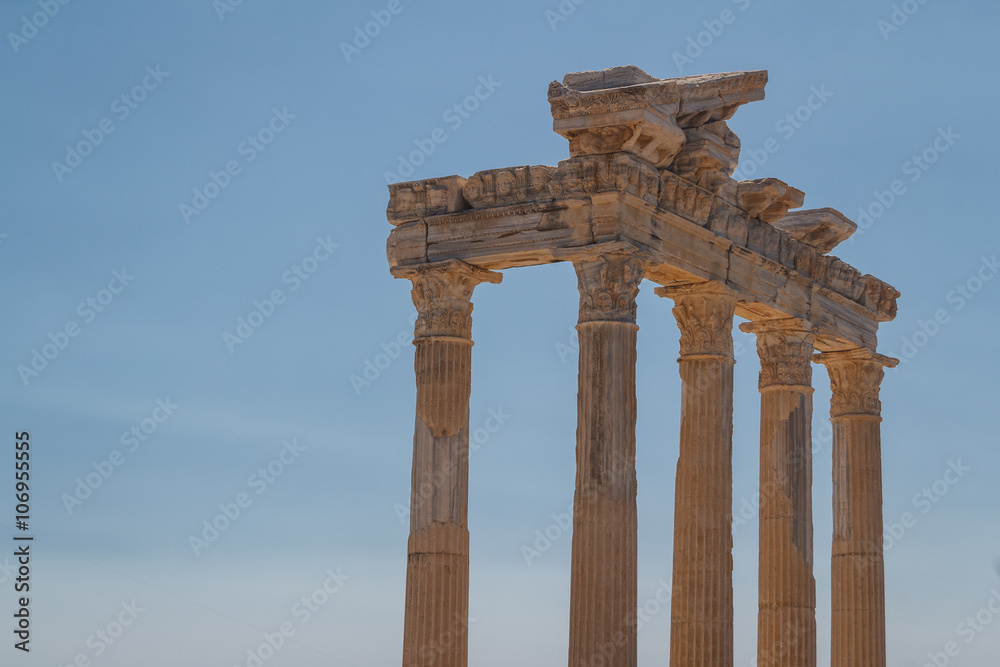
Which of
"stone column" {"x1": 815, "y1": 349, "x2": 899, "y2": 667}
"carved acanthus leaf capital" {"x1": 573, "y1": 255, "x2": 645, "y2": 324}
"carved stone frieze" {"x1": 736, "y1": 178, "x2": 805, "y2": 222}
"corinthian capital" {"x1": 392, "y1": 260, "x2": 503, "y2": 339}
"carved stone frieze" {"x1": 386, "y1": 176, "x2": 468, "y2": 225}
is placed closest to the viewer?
"carved acanthus leaf capital" {"x1": 573, "y1": 255, "x2": 645, "y2": 324}

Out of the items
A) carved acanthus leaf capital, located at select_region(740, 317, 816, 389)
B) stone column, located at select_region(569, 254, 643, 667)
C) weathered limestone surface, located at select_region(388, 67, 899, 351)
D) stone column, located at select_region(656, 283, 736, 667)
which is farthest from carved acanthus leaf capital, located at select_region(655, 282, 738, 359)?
carved acanthus leaf capital, located at select_region(740, 317, 816, 389)

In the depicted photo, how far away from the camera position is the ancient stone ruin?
4716cm

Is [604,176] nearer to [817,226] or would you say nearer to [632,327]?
[632,327]

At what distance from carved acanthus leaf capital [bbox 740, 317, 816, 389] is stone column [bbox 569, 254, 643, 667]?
384 inches

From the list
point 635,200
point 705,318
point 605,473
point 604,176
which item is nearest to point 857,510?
point 705,318

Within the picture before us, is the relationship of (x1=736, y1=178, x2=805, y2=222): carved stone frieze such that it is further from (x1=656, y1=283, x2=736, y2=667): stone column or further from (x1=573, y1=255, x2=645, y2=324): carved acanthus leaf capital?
(x1=573, y1=255, x2=645, y2=324): carved acanthus leaf capital

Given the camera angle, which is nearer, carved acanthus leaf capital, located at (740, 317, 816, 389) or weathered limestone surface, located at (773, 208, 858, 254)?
carved acanthus leaf capital, located at (740, 317, 816, 389)

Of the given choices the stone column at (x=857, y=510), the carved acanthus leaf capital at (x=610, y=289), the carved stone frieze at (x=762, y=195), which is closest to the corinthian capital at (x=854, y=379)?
the stone column at (x=857, y=510)

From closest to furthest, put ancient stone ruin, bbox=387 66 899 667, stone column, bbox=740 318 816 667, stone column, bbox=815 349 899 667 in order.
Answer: ancient stone ruin, bbox=387 66 899 667 < stone column, bbox=740 318 816 667 < stone column, bbox=815 349 899 667

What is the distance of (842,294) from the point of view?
193ft

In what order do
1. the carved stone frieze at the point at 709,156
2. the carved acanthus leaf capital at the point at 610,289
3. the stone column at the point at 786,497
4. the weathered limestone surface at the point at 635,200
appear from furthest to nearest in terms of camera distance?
the stone column at the point at 786,497 → the carved stone frieze at the point at 709,156 → the weathered limestone surface at the point at 635,200 → the carved acanthus leaf capital at the point at 610,289

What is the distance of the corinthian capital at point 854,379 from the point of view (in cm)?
6053

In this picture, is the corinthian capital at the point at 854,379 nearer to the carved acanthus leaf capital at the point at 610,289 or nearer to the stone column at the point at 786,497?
the stone column at the point at 786,497

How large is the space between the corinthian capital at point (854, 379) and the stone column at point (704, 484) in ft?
30.2
